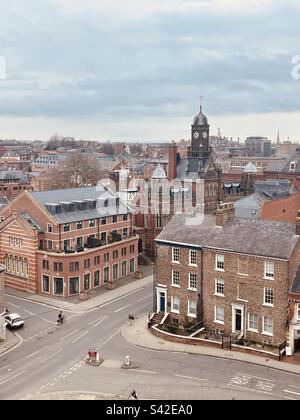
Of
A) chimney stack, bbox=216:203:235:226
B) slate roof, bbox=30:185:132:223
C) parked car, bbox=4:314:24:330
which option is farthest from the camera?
slate roof, bbox=30:185:132:223

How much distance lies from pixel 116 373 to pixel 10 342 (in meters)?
11.4

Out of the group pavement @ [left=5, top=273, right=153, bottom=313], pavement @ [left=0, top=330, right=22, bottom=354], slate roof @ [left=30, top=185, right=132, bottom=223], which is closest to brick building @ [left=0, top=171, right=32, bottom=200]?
slate roof @ [left=30, top=185, right=132, bottom=223]

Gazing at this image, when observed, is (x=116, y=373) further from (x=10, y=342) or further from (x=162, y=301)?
(x=162, y=301)

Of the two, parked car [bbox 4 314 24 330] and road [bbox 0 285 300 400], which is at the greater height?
parked car [bbox 4 314 24 330]

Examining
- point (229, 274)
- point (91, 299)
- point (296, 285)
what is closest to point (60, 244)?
point (91, 299)

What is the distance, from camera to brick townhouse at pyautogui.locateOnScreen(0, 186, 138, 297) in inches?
2260

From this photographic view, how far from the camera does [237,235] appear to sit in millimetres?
44219

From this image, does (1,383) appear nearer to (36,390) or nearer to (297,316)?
(36,390)

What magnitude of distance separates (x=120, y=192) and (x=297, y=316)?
155ft

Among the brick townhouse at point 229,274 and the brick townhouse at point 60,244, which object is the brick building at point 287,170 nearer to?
the brick townhouse at point 60,244

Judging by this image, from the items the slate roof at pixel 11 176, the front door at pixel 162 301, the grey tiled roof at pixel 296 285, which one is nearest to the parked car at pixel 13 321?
the front door at pixel 162 301

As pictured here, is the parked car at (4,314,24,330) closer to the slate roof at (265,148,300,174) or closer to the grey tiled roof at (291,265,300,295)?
the grey tiled roof at (291,265,300,295)

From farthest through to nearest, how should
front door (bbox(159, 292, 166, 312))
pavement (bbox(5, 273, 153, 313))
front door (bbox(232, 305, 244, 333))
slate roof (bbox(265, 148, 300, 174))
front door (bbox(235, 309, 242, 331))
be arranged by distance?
slate roof (bbox(265, 148, 300, 174)) < pavement (bbox(5, 273, 153, 313)) < front door (bbox(159, 292, 166, 312)) < front door (bbox(235, 309, 242, 331)) < front door (bbox(232, 305, 244, 333))
